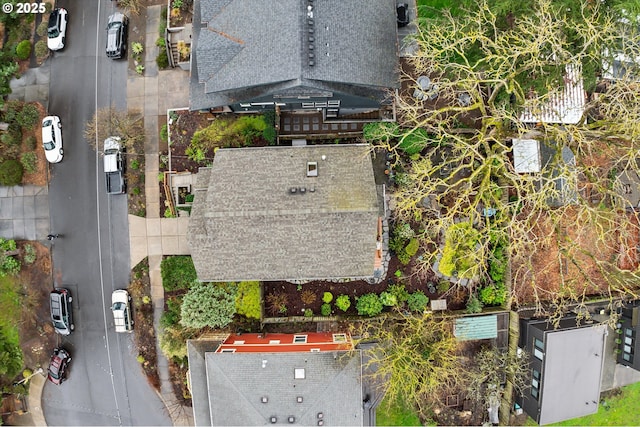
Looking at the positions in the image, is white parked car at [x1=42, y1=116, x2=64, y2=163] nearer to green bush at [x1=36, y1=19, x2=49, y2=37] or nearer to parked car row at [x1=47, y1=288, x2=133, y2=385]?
green bush at [x1=36, y1=19, x2=49, y2=37]

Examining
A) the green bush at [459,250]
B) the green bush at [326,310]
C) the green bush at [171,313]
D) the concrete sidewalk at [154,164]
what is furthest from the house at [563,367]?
the concrete sidewalk at [154,164]

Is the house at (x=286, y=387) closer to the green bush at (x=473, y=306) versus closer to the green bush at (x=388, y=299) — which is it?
the green bush at (x=388, y=299)

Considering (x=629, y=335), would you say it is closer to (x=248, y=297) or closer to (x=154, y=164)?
(x=248, y=297)

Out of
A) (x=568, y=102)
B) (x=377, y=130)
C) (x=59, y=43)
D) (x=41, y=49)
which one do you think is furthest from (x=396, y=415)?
(x=41, y=49)

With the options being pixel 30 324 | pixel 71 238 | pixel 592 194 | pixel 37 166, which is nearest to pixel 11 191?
pixel 37 166

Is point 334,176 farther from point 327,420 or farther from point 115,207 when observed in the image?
point 115,207

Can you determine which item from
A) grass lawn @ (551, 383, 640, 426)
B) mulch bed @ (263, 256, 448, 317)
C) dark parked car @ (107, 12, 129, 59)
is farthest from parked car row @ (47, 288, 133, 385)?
A: grass lawn @ (551, 383, 640, 426)
